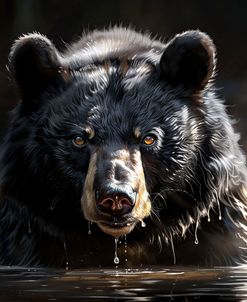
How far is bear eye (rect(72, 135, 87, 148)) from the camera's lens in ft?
25.7

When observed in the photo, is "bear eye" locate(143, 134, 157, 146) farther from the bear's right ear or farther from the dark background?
the dark background

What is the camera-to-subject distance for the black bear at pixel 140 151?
7.92 metres

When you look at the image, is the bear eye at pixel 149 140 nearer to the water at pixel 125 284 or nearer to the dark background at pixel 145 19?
the water at pixel 125 284

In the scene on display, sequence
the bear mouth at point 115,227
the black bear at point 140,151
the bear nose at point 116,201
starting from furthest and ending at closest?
the black bear at point 140,151 → the bear mouth at point 115,227 → the bear nose at point 116,201

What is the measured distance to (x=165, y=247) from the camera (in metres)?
8.21

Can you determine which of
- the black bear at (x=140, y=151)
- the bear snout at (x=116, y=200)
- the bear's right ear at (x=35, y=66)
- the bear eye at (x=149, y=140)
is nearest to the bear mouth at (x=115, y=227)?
the bear snout at (x=116, y=200)

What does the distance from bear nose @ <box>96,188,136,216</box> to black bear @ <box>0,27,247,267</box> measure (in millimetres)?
513

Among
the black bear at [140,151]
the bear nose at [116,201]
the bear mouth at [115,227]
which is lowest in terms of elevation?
the bear mouth at [115,227]

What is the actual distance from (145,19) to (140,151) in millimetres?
4382

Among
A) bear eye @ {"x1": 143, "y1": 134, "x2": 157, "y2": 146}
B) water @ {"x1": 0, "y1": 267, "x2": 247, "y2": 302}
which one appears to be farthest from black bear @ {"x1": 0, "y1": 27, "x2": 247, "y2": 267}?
water @ {"x1": 0, "y1": 267, "x2": 247, "y2": 302}

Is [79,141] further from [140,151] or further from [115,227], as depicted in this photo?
[115,227]

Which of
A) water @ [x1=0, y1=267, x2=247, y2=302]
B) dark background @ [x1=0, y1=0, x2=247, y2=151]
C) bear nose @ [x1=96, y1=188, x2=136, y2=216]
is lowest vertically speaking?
water @ [x1=0, y1=267, x2=247, y2=302]

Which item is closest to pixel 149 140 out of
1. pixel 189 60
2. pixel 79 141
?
pixel 79 141

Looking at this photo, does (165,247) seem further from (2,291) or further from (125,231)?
(2,291)
